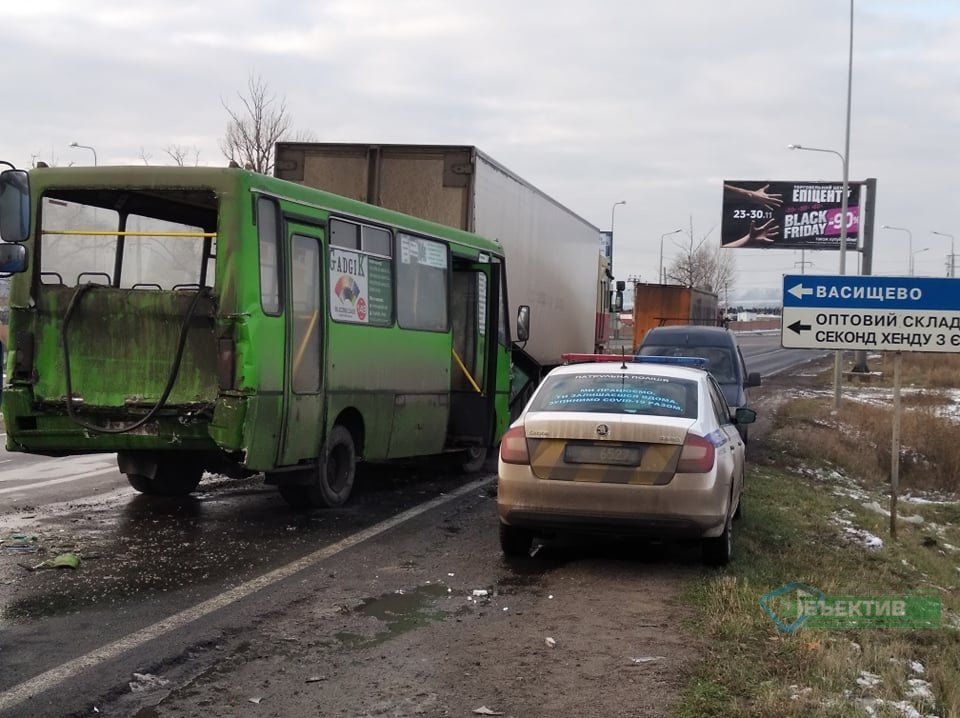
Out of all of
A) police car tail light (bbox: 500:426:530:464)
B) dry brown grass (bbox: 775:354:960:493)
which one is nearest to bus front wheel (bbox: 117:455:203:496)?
police car tail light (bbox: 500:426:530:464)

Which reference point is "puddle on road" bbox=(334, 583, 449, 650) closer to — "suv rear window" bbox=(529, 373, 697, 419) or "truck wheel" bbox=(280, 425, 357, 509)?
"suv rear window" bbox=(529, 373, 697, 419)

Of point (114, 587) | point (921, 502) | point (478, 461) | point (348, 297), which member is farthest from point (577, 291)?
point (114, 587)

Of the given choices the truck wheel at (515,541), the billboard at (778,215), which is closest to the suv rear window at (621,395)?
the truck wheel at (515,541)

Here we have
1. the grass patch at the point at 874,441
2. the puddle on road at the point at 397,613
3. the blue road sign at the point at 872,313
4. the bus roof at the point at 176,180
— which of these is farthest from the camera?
the grass patch at the point at 874,441

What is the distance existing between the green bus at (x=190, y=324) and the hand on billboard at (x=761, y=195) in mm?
56323

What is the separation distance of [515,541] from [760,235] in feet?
191

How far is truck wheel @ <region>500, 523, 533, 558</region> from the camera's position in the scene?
820 cm

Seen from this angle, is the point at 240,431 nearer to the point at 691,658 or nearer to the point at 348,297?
the point at 348,297

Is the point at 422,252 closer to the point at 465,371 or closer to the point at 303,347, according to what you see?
the point at 465,371

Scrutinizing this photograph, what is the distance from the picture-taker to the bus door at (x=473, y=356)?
13359 millimetres

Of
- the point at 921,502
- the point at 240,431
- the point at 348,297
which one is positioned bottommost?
the point at 921,502

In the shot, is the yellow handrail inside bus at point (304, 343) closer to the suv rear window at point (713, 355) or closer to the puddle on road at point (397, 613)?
the puddle on road at point (397, 613)

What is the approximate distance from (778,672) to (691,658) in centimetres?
44

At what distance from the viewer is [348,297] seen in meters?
10.3
